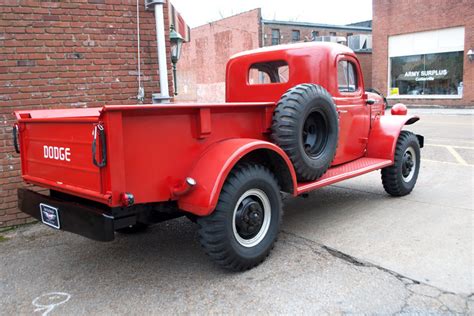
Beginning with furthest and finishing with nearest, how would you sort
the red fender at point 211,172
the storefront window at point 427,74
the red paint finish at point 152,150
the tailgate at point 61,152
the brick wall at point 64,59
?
the storefront window at point 427,74 < the brick wall at point 64,59 < the red fender at point 211,172 < the tailgate at point 61,152 < the red paint finish at point 152,150

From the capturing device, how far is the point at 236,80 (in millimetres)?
5910

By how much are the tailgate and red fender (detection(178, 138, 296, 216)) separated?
0.68 m

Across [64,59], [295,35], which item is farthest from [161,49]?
[295,35]

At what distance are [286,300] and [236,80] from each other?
3.38 m

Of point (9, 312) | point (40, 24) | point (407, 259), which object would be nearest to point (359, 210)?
point (407, 259)

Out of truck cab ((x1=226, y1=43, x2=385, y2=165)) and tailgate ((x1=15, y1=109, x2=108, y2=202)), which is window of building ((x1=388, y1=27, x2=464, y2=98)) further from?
tailgate ((x1=15, y1=109, x2=108, y2=202))

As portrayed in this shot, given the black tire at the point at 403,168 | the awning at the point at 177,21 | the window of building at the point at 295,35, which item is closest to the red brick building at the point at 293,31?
the window of building at the point at 295,35

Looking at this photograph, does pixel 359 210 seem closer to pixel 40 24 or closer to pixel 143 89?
pixel 143 89

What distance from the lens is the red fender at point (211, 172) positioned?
11.0ft

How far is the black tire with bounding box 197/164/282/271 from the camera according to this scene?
11.4 ft

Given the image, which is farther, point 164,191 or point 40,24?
point 40,24

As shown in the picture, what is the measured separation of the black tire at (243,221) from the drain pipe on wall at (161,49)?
8.61 feet

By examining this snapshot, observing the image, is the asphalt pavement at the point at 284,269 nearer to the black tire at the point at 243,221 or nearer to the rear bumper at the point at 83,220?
the black tire at the point at 243,221

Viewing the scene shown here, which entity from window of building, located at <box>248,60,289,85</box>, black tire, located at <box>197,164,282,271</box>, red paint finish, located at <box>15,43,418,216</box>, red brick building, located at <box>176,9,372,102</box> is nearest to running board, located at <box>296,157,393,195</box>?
red paint finish, located at <box>15,43,418,216</box>
